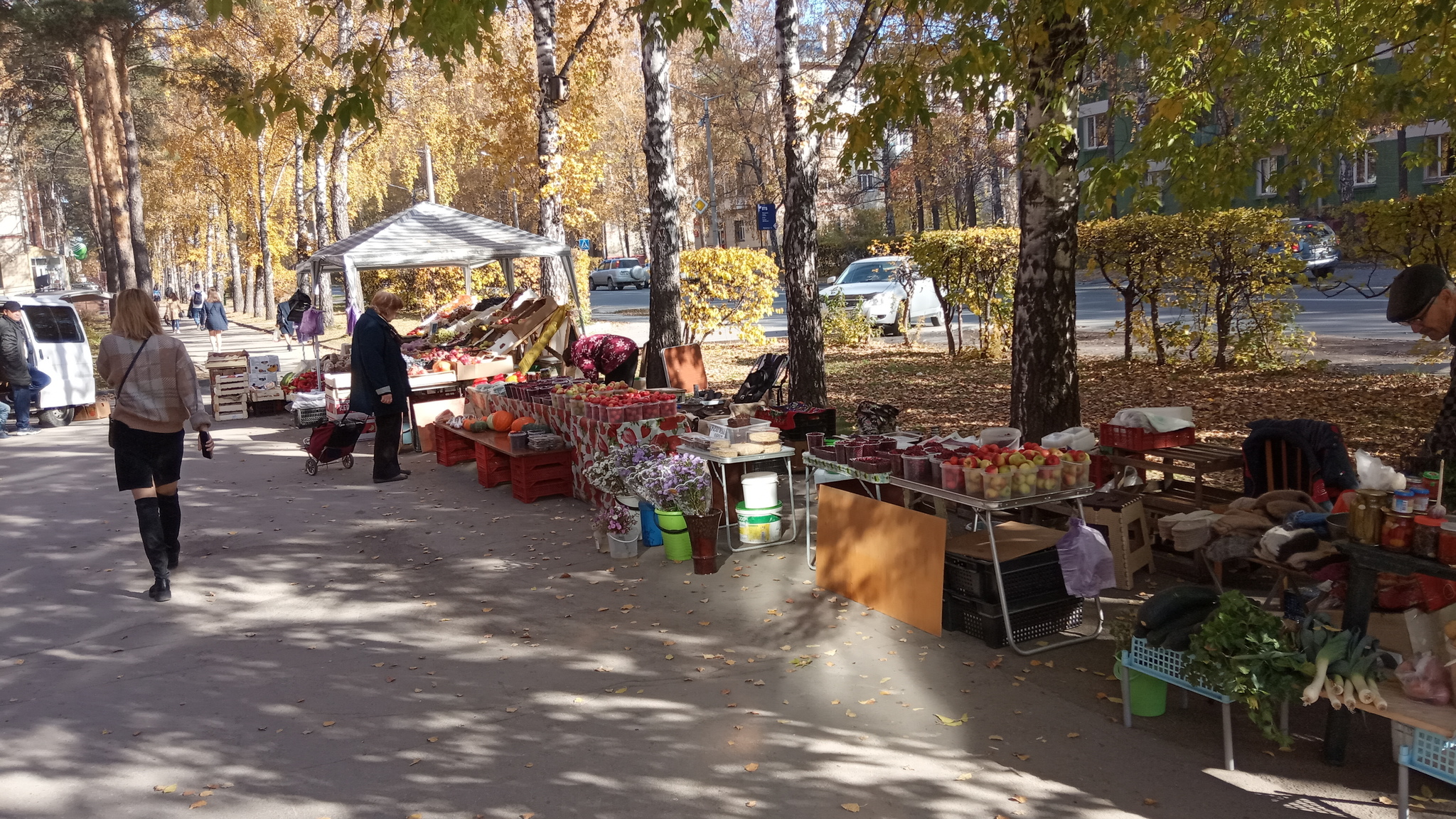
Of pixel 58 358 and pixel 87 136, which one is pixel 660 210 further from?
pixel 87 136

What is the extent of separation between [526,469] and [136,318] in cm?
347

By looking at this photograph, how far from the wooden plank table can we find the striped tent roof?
9702mm

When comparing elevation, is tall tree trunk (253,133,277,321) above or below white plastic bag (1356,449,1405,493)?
above

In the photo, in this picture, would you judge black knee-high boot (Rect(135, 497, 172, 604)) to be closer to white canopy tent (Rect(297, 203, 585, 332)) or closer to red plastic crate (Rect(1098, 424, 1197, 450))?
red plastic crate (Rect(1098, 424, 1197, 450))

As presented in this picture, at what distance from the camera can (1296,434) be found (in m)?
5.72

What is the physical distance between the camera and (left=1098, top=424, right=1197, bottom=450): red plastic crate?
6.82 m

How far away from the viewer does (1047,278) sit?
783cm

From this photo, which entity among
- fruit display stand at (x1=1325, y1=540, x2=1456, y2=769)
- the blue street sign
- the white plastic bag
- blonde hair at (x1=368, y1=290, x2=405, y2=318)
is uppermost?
the blue street sign

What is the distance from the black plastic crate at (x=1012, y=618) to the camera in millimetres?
5398

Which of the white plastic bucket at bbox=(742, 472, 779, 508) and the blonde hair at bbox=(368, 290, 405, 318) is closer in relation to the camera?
the white plastic bucket at bbox=(742, 472, 779, 508)

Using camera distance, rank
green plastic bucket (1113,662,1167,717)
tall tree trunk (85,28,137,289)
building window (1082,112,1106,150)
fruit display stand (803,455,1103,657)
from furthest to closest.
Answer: building window (1082,112,1106,150), tall tree trunk (85,28,137,289), fruit display stand (803,455,1103,657), green plastic bucket (1113,662,1167,717)

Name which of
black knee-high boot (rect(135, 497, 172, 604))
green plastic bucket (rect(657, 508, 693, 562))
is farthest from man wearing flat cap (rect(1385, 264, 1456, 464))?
black knee-high boot (rect(135, 497, 172, 604))

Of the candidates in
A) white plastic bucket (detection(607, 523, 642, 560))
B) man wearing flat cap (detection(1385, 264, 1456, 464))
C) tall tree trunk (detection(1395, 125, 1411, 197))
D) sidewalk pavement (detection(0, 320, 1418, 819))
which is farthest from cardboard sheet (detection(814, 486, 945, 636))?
tall tree trunk (detection(1395, 125, 1411, 197))

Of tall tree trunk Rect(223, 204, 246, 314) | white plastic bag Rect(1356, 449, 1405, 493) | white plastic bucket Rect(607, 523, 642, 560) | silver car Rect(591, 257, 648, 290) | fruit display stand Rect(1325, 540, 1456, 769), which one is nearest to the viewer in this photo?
fruit display stand Rect(1325, 540, 1456, 769)
